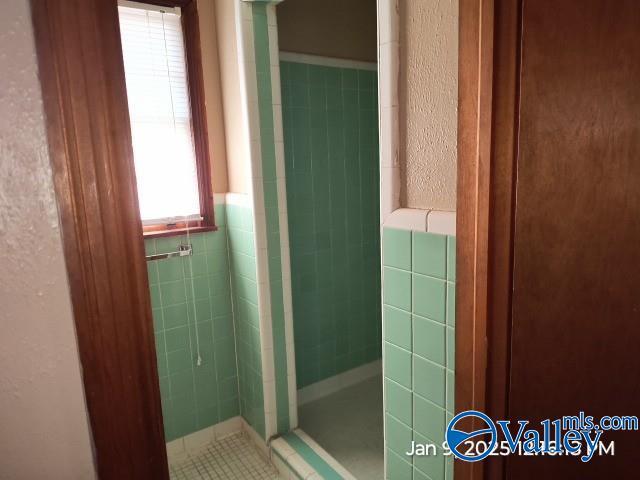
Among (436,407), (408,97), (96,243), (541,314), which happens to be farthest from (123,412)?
(408,97)

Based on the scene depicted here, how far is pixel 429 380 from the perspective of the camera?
1191 millimetres

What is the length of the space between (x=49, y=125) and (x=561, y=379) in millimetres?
930

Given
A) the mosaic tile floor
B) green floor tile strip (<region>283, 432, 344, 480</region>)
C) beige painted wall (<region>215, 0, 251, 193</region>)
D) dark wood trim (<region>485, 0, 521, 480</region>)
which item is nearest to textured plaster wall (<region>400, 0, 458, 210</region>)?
dark wood trim (<region>485, 0, 521, 480</region>)

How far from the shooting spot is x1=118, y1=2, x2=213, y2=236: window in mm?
1911

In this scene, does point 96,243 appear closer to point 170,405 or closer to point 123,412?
point 123,412

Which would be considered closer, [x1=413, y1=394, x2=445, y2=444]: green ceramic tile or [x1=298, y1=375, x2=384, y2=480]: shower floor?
[x1=413, y1=394, x2=445, y2=444]: green ceramic tile

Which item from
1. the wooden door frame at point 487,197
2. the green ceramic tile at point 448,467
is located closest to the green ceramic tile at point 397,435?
the green ceramic tile at point 448,467

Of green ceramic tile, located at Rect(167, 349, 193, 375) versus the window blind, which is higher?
the window blind

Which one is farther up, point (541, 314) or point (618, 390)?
point (541, 314)

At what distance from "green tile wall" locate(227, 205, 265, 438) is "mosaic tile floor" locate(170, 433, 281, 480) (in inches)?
5.1

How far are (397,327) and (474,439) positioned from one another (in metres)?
0.40

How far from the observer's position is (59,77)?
47 cm

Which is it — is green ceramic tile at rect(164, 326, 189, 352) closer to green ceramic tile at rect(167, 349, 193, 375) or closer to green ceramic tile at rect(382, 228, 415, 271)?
green ceramic tile at rect(167, 349, 193, 375)

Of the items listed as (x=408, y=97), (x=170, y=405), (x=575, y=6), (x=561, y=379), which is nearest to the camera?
(x=575, y=6)
